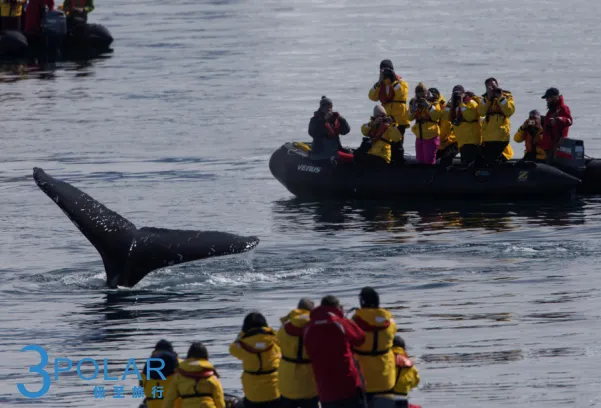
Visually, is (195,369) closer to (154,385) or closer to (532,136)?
(154,385)

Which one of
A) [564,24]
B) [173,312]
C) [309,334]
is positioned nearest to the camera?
[309,334]

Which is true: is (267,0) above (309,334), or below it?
above

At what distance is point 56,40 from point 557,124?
41056mm

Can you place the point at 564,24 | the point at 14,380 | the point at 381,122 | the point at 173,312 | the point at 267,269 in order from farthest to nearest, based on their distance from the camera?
the point at 564,24, the point at 381,122, the point at 267,269, the point at 173,312, the point at 14,380

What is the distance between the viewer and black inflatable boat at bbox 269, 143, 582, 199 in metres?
36.4

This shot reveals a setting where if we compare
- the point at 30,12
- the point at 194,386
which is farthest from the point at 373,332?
the point at 30,12

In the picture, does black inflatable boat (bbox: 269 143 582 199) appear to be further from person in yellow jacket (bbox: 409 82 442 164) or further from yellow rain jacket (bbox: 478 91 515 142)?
yellow rain jacket (bbox: 478 91 515 142)

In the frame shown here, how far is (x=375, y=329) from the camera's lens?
17547 millimetres

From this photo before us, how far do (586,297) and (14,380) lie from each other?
36.4 ft

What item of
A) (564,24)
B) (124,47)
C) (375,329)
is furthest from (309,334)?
(564,24)

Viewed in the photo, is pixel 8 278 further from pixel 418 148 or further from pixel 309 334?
pixel 309 334

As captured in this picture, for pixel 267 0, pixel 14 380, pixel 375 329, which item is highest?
pixel 267 0

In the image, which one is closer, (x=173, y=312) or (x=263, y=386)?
(x=263, y=386)

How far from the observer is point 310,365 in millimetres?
17578
